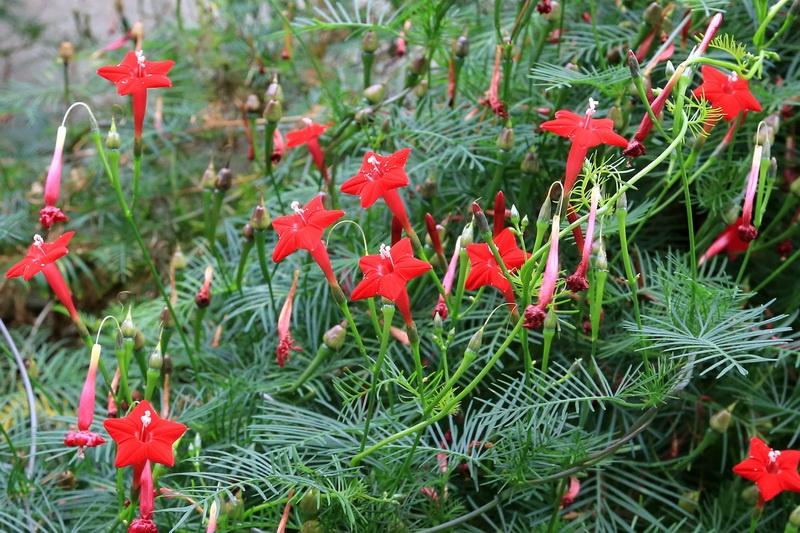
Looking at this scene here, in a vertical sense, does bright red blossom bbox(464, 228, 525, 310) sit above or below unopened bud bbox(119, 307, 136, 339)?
above

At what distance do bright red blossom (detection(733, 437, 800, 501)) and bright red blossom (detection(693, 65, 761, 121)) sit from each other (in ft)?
0.88

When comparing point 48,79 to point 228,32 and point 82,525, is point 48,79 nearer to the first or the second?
point 228,32

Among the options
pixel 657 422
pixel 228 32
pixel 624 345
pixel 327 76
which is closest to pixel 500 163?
pixel 624 345

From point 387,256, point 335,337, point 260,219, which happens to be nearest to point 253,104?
point 260,219

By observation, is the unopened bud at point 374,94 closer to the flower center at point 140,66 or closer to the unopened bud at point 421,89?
the unopened bud at point 421,89

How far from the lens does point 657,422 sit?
923 mm

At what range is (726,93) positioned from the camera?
72 centimetres

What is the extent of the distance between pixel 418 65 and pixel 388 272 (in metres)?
0.39

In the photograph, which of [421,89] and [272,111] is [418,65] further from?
[272,111]

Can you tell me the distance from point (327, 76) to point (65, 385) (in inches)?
27.9

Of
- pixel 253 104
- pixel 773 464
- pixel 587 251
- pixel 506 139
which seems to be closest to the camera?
pixel 587 251

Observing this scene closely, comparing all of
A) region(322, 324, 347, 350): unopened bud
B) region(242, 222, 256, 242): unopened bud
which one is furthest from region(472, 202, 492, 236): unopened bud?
region(242, 222, 256, 242): unopened bud

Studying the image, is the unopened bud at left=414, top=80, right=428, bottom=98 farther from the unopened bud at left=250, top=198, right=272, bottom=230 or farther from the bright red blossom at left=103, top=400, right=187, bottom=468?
the bright red blossom at left=103, top=400, right=187, bottom=468

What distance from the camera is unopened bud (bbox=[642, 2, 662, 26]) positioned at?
855 millimetres
